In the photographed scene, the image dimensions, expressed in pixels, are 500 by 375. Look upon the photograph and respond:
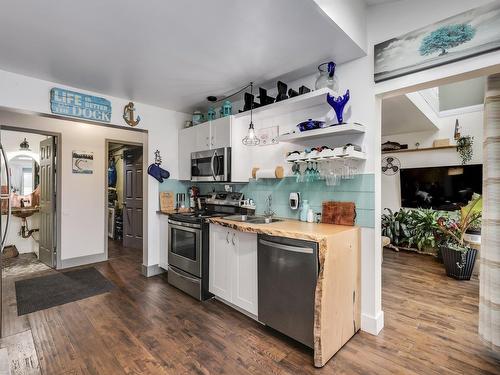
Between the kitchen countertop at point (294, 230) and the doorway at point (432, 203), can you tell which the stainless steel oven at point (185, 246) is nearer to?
the kitchen countertop at point (294, 230)

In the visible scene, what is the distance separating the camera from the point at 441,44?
188cm

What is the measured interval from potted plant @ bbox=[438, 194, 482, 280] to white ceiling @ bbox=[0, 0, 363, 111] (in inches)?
120

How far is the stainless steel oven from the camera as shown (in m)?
2.87

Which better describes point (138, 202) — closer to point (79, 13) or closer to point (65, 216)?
point (65, 216)

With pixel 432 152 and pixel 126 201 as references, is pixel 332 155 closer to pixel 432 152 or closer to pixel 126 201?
pixel 432 152

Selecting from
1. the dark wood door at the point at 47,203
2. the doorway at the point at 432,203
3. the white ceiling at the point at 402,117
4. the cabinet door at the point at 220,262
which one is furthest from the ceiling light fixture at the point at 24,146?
the white ceiling at the point at 402,117

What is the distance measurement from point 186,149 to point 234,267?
6.75 ft

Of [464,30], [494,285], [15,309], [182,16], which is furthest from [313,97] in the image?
[15,309]

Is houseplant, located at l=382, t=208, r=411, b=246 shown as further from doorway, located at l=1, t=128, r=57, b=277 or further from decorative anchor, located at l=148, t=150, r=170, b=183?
doorway, located at l=1, t=128, r=57, b=277

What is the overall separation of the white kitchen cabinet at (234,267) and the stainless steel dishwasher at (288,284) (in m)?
0.15

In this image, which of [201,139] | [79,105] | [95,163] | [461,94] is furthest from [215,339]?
[461,94]

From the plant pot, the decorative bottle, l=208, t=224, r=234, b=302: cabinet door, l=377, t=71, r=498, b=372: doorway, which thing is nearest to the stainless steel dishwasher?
l=208, t=224, r=234, b=302: cabinet door

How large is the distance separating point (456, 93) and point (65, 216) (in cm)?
A: 715

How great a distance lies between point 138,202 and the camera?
5293 mm
